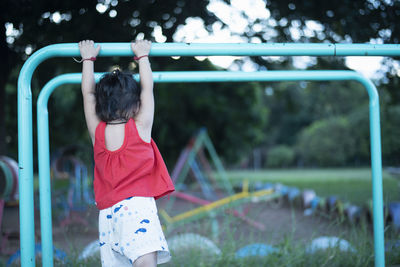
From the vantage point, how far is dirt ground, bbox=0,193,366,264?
2.37 metres

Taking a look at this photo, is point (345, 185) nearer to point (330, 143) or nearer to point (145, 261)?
point (145, 261)

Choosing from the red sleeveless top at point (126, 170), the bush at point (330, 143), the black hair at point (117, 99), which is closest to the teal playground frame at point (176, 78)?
the black hair at point (117, 99)

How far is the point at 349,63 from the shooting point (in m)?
4.20

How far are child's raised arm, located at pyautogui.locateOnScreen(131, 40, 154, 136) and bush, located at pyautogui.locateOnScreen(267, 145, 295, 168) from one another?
2829cm

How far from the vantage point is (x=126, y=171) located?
1.29m

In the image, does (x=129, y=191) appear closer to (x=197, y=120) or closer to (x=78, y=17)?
(x=78, y=17)

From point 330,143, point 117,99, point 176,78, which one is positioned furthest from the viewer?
point 330,143

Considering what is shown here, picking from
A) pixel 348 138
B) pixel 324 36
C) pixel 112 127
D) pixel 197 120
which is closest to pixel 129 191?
pixel 112 127

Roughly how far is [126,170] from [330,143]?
25.8 metres

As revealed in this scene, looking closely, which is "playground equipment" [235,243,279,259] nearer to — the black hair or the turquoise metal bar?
the turquoise metal bar

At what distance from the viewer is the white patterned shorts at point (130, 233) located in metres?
1.25

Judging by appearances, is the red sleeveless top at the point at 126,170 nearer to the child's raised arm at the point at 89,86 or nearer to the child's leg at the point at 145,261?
the child's raised arm at the point at 89,86

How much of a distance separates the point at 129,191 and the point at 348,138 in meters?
25.4

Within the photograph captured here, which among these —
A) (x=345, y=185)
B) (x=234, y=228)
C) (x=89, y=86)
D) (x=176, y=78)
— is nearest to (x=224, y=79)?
(x=176, y=78)
